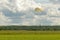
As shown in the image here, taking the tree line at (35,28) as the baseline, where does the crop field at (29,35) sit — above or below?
below

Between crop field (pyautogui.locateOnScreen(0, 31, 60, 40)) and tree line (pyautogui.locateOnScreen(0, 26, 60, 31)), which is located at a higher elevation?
tree line (pyautogui.locateOnScreen(0, 26, 60, 31))

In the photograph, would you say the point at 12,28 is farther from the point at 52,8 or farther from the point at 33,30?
the point at 52,8

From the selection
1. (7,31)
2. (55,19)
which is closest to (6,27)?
(7,31)

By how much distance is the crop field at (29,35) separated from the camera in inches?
80.5

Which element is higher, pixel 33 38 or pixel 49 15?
pixel 49 15

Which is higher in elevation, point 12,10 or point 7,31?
point 12,10

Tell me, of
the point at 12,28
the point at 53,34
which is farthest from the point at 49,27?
the point at 12,28

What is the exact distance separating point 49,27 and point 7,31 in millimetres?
253

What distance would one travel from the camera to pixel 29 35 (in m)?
2.04

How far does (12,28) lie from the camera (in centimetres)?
205

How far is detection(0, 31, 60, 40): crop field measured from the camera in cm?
204

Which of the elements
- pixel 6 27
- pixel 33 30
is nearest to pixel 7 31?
pixel 6 27

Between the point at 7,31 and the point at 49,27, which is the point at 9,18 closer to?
the point at 7,31

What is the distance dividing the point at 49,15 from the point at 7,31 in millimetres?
270
